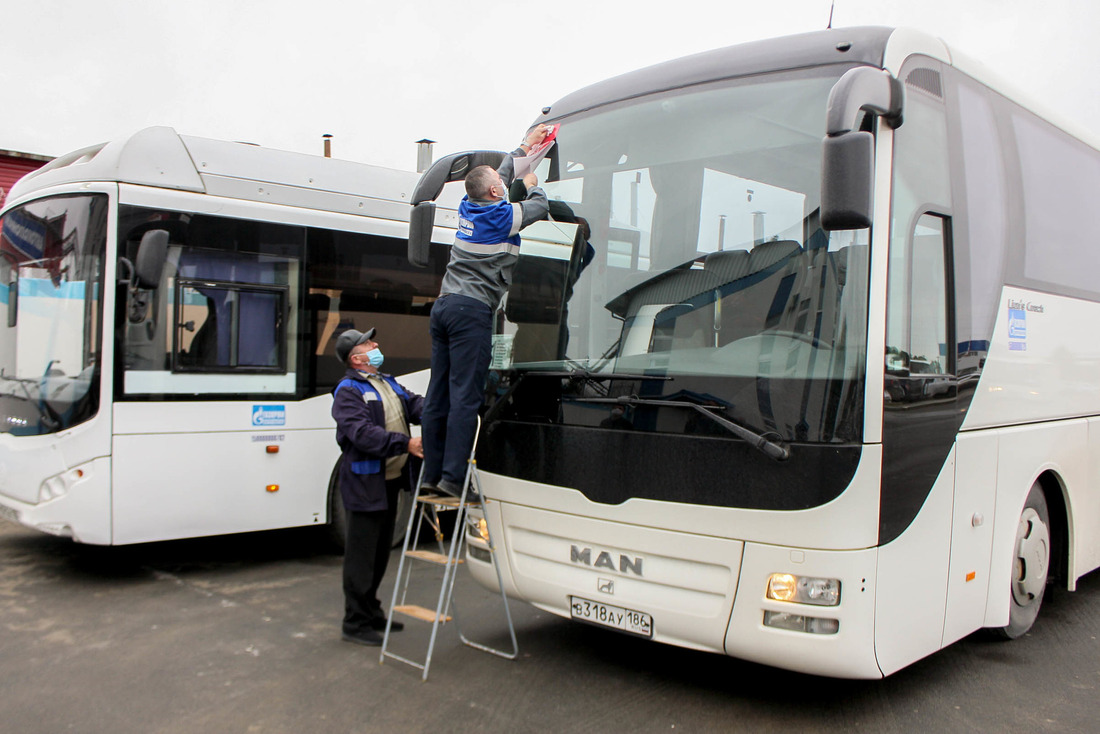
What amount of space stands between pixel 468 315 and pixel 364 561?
1701 mm

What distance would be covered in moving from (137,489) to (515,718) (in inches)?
151

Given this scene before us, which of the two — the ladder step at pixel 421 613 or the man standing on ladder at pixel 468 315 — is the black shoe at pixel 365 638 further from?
the man standing on ladder at pixel 468 315

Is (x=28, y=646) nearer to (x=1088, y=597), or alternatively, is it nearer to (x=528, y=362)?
(x=528, y=362)

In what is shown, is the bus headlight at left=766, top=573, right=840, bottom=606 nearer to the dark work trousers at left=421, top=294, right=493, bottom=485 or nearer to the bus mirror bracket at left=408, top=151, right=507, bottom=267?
the dark work trousers at left=421, top=294, right=493, bottom=485

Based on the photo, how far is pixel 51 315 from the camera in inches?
279

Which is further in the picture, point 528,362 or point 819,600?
point 528,362

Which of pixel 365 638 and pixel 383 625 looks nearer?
pixel 365 638

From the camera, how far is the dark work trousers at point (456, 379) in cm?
507

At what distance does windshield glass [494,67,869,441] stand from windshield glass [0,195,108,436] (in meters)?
3.40

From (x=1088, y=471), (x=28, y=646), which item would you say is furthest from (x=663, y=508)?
(x=28, y=646)

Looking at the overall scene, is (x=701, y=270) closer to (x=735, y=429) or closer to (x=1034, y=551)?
(x=735, y=429)

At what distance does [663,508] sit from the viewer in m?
4.47

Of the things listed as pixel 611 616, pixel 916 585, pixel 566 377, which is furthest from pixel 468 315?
pixel 916 585

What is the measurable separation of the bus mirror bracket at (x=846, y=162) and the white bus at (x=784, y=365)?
1 centimetres
